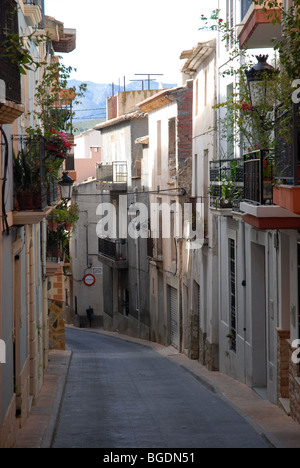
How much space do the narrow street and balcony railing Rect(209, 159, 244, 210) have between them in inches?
162

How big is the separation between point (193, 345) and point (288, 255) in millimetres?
11467

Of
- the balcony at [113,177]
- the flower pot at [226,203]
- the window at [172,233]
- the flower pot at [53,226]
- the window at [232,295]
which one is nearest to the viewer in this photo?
the flower pot at [226,203]

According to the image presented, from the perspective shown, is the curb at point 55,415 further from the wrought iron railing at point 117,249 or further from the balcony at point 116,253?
the wrought iron railing at point 117,249

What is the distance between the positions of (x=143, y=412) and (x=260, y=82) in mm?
5943

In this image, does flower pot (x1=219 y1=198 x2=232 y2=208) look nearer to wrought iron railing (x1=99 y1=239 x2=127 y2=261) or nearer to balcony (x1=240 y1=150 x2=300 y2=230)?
balcony (x1=240 y1=150 x2=300 y2=230)

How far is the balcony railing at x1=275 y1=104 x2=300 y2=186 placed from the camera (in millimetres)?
9297

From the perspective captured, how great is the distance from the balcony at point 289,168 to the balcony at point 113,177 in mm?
26707

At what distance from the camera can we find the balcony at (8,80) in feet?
28.0

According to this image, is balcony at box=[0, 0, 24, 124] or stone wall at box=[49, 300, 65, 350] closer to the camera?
balcony at box=[0, 0, 24, 124]

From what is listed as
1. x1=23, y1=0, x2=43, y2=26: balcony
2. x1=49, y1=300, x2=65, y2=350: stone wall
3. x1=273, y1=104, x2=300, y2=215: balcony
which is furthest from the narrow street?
x1=23, y1=0, x2=43, y2=26: balcony

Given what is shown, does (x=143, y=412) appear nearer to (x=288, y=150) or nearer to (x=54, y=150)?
(x=54, y=150)

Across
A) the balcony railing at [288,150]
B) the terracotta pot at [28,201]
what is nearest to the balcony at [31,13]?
the terracotta pot at [28,201]

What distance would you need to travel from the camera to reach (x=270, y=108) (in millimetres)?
12617

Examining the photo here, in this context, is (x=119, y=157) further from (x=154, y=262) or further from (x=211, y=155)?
(x=211, y=155)
